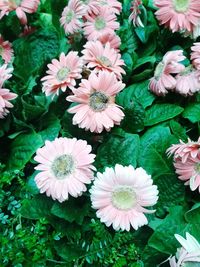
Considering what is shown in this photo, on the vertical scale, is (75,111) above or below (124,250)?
above

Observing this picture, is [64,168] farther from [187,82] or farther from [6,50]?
[6,50]

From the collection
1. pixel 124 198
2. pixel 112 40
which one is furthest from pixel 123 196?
pixel 112 40

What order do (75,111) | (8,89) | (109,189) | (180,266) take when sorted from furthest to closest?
1. (8,89)
2. (75,111)
3. (109,189)
4. (180,266)

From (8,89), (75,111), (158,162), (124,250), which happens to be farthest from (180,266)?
(8,89)

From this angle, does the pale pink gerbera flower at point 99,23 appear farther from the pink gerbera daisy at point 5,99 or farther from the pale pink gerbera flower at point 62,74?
the pink gerbera daisy at point 5,99

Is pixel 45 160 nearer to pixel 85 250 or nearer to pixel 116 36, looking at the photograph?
pixel 85 250

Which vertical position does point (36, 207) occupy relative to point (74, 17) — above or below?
below

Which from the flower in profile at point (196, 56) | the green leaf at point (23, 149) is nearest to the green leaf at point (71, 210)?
the green leaf at point (23, 149)

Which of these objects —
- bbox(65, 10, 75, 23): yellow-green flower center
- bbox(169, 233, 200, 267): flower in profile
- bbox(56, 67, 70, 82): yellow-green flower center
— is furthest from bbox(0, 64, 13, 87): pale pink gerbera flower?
bbox(169, 233, 200, 267): flower in profile
